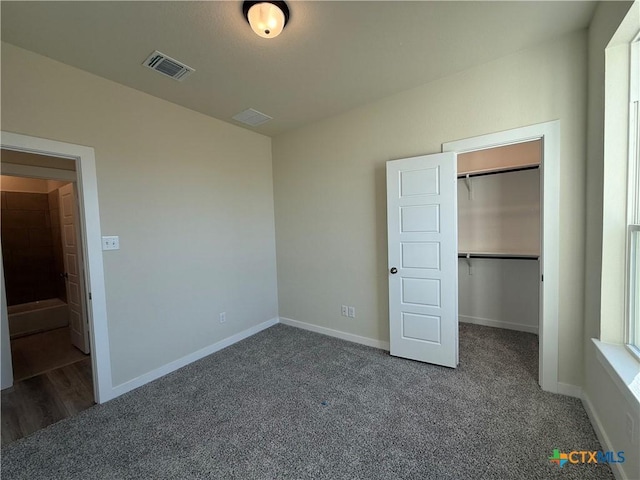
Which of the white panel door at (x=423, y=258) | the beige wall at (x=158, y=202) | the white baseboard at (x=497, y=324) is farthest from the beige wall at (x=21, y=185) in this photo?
the white baseboard at (x=497, y=324)

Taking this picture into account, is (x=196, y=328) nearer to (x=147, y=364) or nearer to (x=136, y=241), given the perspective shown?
(x=147, y=364)

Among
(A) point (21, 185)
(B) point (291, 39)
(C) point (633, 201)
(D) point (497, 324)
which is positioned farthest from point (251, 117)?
(A) point (21, 185)

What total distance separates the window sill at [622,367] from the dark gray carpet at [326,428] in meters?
0.55

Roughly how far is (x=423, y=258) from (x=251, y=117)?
2536mm

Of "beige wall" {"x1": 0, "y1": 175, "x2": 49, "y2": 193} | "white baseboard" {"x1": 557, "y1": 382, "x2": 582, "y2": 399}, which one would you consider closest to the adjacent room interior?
"white baseboard" {"x1": 557, "y1": 382, "x2": 582, "y2": 399}

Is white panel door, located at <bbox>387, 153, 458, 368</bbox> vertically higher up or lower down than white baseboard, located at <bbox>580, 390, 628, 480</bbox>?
higher up

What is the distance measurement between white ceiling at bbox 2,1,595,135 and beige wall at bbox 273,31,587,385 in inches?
9.2

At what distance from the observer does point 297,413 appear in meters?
2.05

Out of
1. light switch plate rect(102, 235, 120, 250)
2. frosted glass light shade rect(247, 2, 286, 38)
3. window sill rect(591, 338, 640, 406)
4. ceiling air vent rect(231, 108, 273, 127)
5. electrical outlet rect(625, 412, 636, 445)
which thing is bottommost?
electrical outlet rect(625, 412, 636, 445)

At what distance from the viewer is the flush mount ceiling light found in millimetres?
1576

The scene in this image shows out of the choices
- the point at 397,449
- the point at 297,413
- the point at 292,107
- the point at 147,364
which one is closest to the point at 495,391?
the point at 397,449

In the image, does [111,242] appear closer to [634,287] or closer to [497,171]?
[634,287]

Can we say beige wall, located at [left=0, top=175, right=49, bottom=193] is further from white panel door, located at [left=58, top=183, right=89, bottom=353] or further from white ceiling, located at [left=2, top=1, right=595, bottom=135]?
white ceiling, located at [left=2, top=1, right=595, bottom=135]

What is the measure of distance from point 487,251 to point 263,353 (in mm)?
3197
